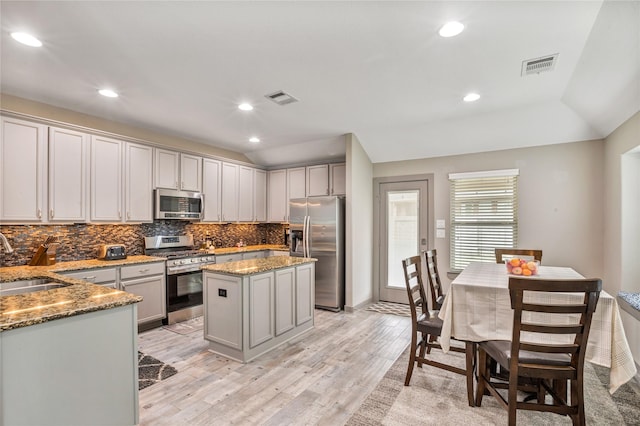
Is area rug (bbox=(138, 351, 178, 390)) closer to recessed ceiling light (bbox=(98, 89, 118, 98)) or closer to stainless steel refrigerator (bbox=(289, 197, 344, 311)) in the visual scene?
stainless steel refrigerator (bbox=(289, 197, 344, 311))

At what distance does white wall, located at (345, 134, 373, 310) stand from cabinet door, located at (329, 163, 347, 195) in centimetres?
37

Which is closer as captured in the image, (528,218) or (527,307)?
(527,307)

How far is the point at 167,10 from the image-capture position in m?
1.90

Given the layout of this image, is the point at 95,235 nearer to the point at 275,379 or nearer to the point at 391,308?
the point at 275,379

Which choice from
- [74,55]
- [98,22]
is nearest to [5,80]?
[74,55]

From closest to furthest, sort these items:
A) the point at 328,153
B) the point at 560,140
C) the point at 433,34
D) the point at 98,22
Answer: the point at 98,22 → the point at 433,34 → the point at 560,140 → the point at 328,153

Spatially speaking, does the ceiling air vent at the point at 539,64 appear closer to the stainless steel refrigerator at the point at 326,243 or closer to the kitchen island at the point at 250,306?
the stainless steel refrigerator at the point at 326,243

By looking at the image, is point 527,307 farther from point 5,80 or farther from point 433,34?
point 5,80

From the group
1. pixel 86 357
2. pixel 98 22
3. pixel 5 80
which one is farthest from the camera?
pixel 5 80

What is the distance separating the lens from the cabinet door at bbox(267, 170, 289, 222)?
19.5ft

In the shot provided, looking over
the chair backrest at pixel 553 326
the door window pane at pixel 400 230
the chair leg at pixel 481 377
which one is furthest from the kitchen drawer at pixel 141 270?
the chair backrest at pixel 553 326

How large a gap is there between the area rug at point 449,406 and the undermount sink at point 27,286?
2501 mm

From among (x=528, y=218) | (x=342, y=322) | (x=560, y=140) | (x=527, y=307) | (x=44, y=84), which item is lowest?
(x=342, y=322)

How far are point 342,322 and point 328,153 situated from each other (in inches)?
108
